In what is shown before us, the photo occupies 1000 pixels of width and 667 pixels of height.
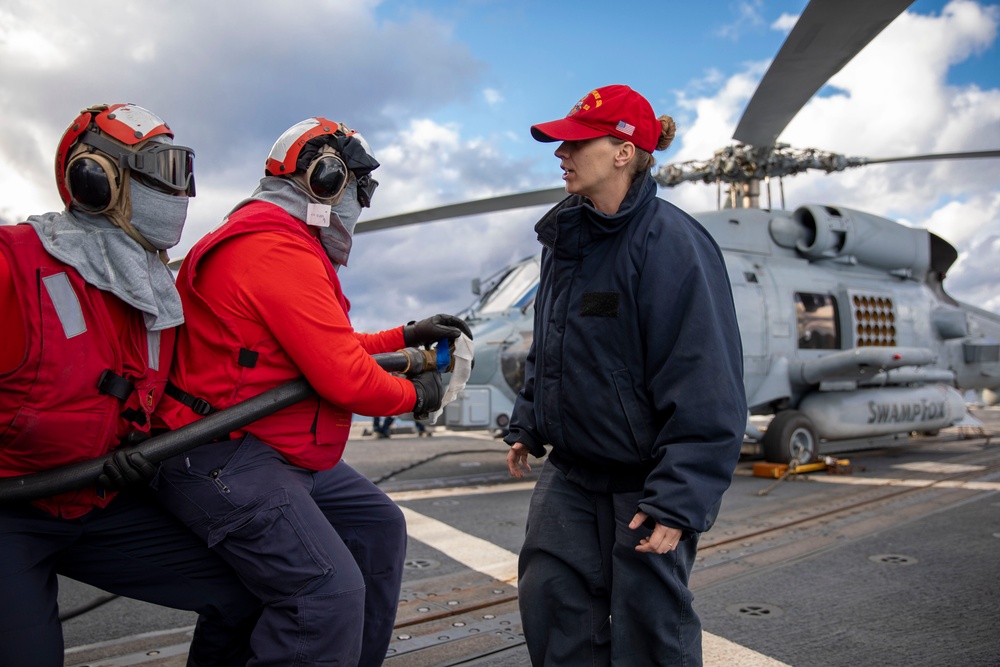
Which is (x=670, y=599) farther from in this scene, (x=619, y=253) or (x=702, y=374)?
(x=619, y=253)

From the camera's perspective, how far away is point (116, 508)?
2213 millimetres

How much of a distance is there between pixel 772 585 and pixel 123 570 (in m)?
3.54

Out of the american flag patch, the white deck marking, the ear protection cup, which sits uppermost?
the american flag patch

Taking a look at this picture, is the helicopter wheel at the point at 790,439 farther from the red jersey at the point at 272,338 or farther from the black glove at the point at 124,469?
the black glove at the point at 124,469

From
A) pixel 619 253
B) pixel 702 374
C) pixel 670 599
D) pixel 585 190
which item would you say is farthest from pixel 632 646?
pixel 585 190

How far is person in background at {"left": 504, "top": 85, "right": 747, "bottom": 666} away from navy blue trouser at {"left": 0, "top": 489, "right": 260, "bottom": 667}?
0.96 meters

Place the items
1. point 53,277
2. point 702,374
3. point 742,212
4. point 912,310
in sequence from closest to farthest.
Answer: point 53,277, point 702,374, point 742,212, point 912,310

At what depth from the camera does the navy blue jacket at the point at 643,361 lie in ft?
6.73

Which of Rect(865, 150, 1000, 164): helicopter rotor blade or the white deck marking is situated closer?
the white deck marking

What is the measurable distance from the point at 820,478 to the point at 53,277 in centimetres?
854

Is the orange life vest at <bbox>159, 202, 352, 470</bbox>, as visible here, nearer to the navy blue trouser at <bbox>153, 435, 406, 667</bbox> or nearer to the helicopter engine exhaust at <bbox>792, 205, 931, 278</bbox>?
the navy blue trouser at <bbox>153, 435, 406, 667</bbox>

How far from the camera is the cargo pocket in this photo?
206 centimetres

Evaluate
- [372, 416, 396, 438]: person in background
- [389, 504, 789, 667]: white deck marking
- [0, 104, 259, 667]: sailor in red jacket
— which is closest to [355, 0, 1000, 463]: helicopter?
[389, 504, 789, 667]: white deck marking

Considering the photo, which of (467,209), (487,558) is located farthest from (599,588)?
(467,209)
